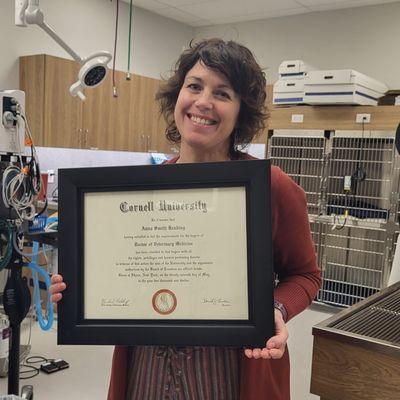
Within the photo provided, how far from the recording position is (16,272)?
2562 mm

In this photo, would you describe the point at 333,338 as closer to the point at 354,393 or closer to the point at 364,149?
the point at 354,393

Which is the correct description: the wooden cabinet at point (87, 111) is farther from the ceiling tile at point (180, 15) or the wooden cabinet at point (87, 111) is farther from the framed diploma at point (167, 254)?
the framed diploma at point (167, 254)

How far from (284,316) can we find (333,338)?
395 mm

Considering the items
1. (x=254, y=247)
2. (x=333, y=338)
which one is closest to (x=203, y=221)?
(x=254, y=247)

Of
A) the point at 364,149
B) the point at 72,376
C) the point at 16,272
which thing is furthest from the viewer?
the point at 364,149

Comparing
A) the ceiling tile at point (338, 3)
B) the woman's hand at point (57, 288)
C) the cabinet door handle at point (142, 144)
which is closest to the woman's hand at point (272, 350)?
the woman's hand at point (57, 288)

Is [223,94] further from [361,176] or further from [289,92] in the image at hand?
[289,92]

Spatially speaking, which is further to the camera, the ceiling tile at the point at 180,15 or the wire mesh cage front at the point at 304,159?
the ceiling tile at the point at 180,15

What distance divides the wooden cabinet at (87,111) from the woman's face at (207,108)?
3.28 metres

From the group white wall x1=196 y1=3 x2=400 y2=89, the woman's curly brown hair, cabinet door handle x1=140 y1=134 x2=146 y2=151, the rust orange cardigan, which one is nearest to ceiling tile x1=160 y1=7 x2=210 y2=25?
white wall x1=196 y1=3 x2=400 y2=89

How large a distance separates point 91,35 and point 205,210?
188 inches

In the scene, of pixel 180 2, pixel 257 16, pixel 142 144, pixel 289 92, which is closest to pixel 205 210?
pixel 289 92
